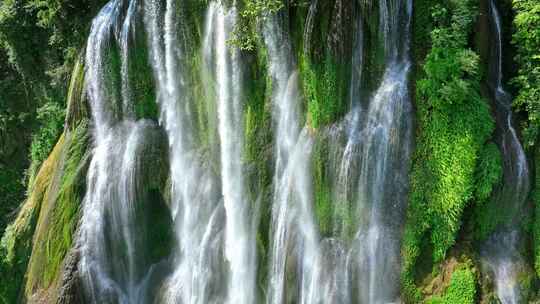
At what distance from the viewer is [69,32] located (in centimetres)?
1599

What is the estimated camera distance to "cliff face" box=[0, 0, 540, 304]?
10.8 metres

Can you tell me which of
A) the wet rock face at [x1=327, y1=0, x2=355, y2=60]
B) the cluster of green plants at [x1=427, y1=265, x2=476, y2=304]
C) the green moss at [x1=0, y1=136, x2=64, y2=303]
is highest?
the wet rock face at [x1=327, y1=0, x2=355, y2=60]

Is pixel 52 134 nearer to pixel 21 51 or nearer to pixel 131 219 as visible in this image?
pixel 21 51

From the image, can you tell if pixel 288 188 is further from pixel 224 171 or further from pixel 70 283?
pixel 70 283

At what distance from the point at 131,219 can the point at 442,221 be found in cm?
763

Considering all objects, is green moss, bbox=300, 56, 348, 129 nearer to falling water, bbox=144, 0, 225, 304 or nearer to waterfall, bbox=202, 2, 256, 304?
waterfall, bbox=202, 2, 256, 304

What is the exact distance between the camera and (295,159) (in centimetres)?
1238

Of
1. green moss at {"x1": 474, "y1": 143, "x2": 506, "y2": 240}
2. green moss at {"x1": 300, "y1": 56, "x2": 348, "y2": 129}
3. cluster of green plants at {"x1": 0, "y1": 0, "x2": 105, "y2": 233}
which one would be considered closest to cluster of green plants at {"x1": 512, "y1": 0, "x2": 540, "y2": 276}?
green moss at {"x1": 474, "y1": 143, "x2": 506, "y2": 240}

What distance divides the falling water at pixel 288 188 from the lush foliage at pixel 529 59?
174 inches

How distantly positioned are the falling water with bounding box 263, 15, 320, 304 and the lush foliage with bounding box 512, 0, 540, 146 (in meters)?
4.41

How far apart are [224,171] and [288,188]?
1.81 meters

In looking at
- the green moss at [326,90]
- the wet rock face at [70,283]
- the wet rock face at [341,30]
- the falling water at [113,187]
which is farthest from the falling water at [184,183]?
the wet rock face at [341,30]

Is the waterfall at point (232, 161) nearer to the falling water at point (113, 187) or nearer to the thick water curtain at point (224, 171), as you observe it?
the thick water curtain at point (224, 171)

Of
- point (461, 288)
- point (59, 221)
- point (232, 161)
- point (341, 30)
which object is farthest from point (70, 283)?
point (461, 288)
